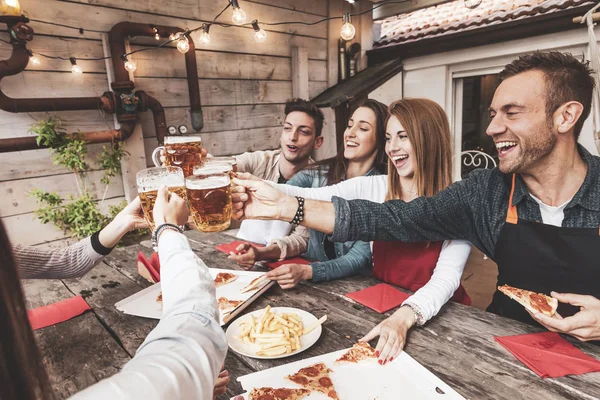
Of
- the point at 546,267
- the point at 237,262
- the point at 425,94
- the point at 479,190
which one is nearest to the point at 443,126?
the point at 479,190

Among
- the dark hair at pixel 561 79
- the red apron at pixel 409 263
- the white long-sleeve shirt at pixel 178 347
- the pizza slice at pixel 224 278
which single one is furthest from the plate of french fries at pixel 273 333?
the dark hair at pixel 561 79

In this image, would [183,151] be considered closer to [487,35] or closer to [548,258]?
[548,258]

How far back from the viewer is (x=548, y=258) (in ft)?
4.90

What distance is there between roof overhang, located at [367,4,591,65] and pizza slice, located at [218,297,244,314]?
4457mm

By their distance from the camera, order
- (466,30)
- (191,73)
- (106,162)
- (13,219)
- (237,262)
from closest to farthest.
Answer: (237,262) → (13,219) → (106,162) → (191,73) → (466,30)

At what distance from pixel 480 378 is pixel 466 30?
468cm

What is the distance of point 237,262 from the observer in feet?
6.73

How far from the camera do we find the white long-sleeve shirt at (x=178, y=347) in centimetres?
60

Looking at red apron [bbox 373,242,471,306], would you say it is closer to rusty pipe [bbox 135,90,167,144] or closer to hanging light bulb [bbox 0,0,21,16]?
rusty pipe [bbox 135,90,167,144]

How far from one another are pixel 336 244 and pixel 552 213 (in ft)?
4.23

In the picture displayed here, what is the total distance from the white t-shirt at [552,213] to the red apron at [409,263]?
48 cm

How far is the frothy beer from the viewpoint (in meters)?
1.61

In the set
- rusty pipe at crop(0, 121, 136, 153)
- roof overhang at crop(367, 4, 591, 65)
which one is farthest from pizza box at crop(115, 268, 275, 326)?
roof overhang at crop(367, 4, 591, 65)

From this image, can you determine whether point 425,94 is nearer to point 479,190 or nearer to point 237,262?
point 479,190
